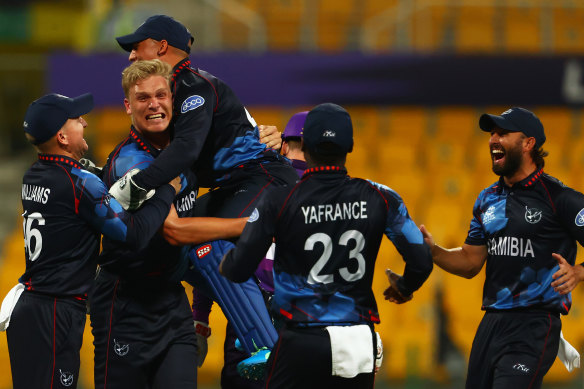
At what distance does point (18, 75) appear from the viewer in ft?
50.3

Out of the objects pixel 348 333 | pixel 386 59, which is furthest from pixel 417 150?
pixel 348 333

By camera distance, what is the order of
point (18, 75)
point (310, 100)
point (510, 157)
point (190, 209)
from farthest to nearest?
point (18, 75) < point (310, 100) < point (510, 157) < point (190, 209)

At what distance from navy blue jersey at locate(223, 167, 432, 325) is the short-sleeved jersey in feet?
4.46

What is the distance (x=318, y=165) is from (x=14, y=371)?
73.4 inches

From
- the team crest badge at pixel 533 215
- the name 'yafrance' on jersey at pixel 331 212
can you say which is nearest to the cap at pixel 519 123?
the team crest badge at pixel 533 215

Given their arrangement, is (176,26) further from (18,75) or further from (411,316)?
(18,75)

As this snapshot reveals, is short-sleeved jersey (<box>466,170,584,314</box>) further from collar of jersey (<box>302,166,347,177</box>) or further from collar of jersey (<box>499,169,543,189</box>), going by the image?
collar of jersey (<box>302,166,347,177</box>)

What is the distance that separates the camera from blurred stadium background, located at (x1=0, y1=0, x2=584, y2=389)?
376 inches

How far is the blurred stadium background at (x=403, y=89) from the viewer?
31.3 feet

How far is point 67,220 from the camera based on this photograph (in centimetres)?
446

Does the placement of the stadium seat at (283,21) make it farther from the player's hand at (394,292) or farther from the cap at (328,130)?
the cap at (328,130)

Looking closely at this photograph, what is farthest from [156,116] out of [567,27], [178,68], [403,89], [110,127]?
[567,27]

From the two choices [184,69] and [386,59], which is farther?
[386,59]

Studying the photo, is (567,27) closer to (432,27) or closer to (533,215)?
(432,27)
